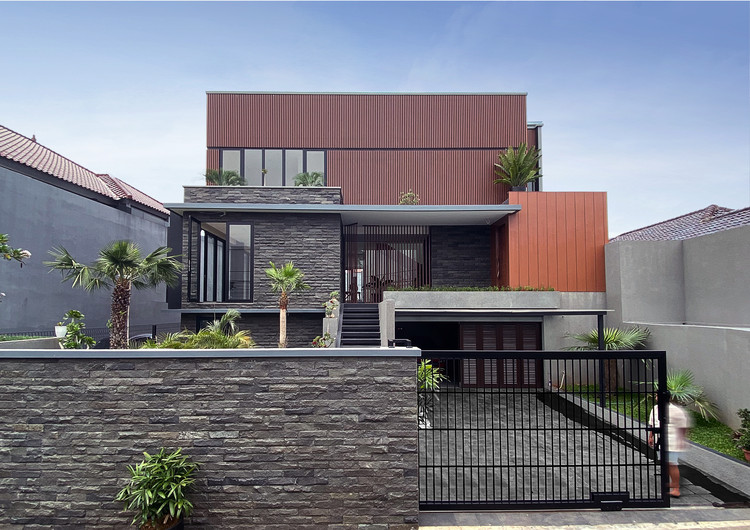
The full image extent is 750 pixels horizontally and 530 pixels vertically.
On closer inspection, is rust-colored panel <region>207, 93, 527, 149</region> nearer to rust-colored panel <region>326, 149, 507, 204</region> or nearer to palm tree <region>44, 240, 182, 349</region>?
rust-colored panel <region>326, 149, 507, 204</region>

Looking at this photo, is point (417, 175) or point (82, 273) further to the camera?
point (417, 175)

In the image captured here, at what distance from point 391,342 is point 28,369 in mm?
7384

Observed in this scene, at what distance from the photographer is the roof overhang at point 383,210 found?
14609 millimetres

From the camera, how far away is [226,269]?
1496 cm

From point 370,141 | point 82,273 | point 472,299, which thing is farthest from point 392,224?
point 82,273

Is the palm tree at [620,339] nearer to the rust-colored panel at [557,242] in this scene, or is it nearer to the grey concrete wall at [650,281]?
the grey concrete wall at [650,281]

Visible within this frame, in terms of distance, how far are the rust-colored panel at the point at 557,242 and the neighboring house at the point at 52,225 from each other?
Result: 15.7 m

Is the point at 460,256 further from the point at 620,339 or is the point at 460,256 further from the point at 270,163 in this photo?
the point at 270,163

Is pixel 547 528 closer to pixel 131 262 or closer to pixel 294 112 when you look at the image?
pixel 131 262

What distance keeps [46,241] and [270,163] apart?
27.6ft

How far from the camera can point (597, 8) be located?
13297mm

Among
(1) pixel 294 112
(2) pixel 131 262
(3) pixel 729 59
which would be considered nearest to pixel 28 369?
(2) pixel 131 262

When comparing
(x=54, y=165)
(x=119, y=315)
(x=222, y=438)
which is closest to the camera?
(x=222, y=438)

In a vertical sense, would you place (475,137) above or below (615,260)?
above
